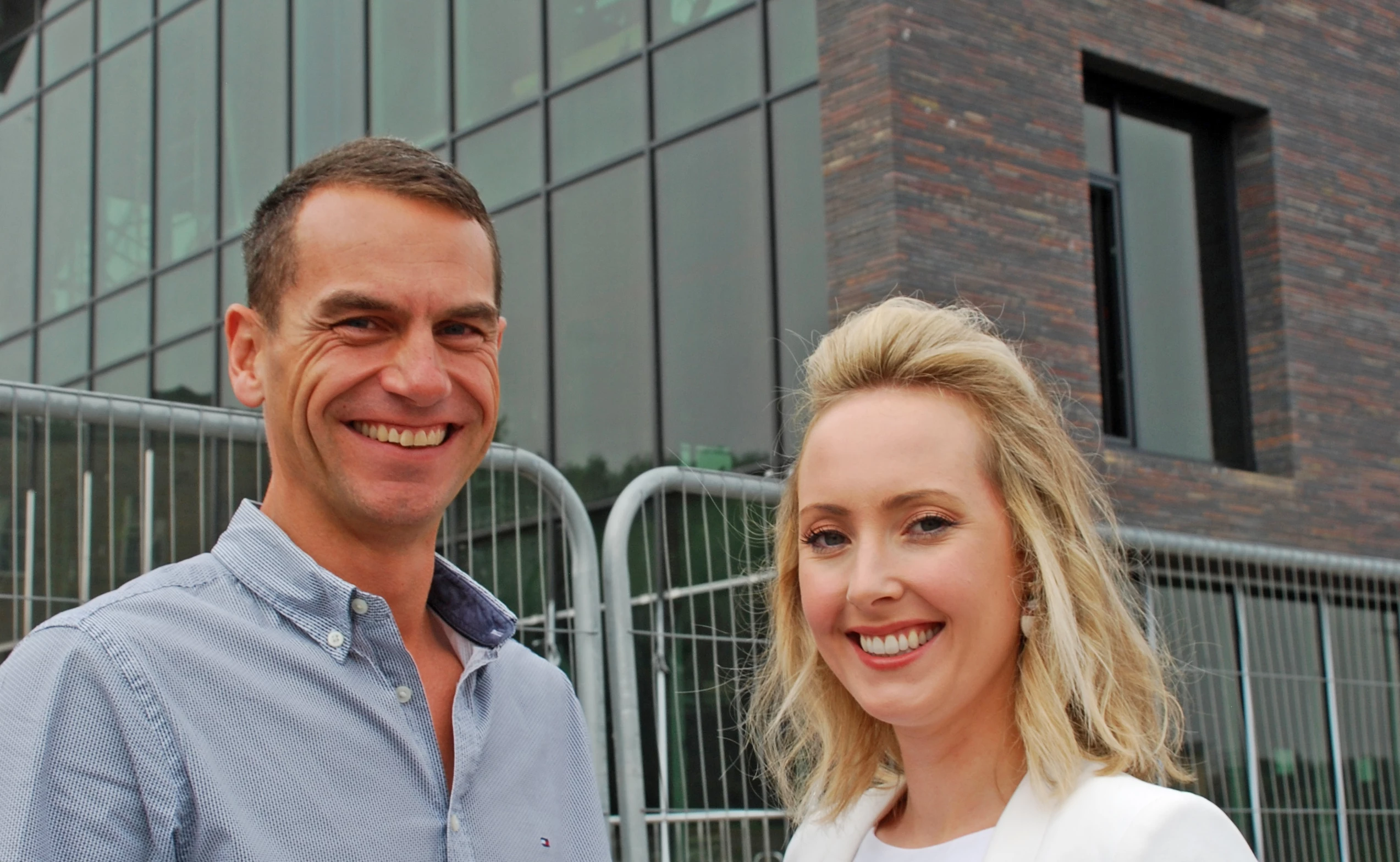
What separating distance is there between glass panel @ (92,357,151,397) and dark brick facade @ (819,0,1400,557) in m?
7.70

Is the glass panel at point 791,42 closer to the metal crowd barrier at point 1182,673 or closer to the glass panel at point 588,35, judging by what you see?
the glass panel at point 588,35

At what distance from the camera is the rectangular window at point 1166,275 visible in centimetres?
1123

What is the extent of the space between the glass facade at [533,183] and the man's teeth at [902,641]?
6.24m

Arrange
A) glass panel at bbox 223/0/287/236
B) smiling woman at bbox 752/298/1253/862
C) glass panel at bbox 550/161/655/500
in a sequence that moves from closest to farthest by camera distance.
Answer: smiling woman at bbox 752/298/1253/862, glass panel at bbox 550/161/655/500, glass panel at bbox 223/0/287/236

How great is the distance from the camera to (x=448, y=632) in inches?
101

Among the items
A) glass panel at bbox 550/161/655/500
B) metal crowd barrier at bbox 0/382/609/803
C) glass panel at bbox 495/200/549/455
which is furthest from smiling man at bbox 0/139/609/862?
glass panel at bbox 495/200/549/455

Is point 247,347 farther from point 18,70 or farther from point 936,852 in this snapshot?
point 18,70

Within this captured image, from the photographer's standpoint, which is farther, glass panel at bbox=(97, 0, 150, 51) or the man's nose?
glass panel at bbox=(97, 0, 150, 51)

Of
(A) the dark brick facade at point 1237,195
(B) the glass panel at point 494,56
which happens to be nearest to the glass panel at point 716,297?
(A) the dark brick facade at point 1237,195

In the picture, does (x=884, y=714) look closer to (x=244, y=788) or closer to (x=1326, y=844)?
(x=244, y=788)

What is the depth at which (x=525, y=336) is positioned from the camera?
11.7m

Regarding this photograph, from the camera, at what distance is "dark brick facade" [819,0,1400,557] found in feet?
31.8

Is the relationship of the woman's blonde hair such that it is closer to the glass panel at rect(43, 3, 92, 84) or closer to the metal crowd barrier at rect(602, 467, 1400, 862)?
the metal crowd barrier at rect(602, 467, 1400, 862)

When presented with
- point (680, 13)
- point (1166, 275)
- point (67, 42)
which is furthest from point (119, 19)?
point (1166, 275)
